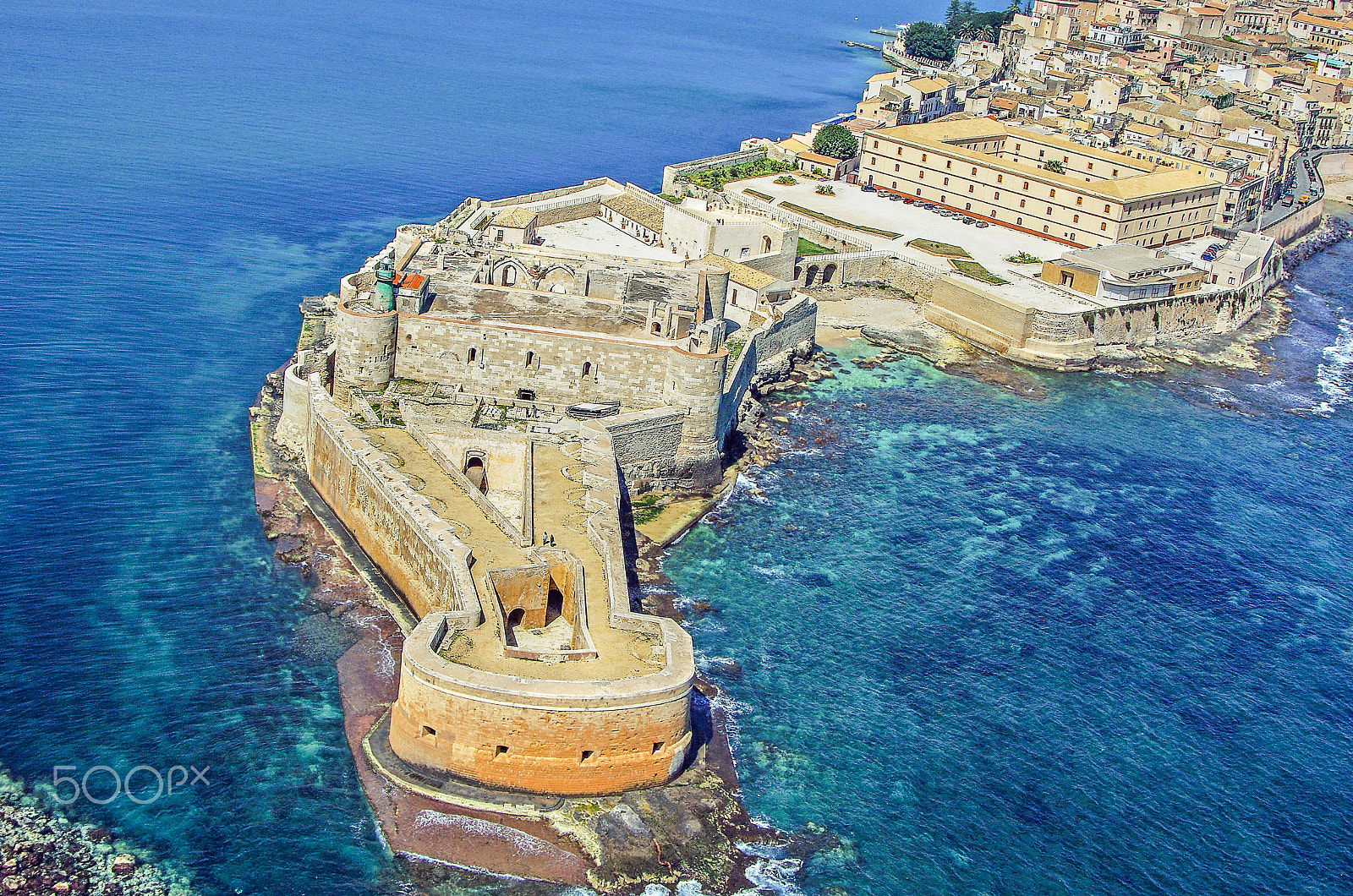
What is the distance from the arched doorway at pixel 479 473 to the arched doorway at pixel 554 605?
29.6 feet

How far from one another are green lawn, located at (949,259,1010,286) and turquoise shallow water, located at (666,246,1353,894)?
14051 mm

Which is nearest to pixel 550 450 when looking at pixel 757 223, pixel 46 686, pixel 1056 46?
pixel 46 686

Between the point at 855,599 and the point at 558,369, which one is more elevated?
the point at 558,369

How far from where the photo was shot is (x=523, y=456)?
1799 inches

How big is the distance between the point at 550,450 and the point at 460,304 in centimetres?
906

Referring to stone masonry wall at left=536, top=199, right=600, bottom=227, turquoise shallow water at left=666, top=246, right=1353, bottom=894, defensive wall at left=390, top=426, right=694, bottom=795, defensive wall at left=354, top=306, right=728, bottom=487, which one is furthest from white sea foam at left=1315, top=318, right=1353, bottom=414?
defensive wall at left=390, top=426, right=694, bottom=795

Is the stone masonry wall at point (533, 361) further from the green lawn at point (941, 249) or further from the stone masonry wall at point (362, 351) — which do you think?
the green lawn at point (941, 249)

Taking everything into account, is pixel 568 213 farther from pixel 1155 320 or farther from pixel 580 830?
pixel 580 830

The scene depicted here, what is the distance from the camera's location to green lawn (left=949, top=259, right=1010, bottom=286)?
2956 inches

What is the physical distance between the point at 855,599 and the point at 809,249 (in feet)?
134

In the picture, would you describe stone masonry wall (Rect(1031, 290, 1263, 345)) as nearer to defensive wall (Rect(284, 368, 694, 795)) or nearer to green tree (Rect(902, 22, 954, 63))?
defensive wall (Rect(284, 368, 694, 795))

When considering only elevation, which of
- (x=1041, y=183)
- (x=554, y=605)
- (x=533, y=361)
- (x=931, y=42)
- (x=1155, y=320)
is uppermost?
(x=931, y=42)

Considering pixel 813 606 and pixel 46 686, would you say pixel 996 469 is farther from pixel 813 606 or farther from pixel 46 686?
pixel 46 686

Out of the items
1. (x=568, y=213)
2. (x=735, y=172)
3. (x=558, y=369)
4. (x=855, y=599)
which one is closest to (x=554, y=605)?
(x=855, y=599)
